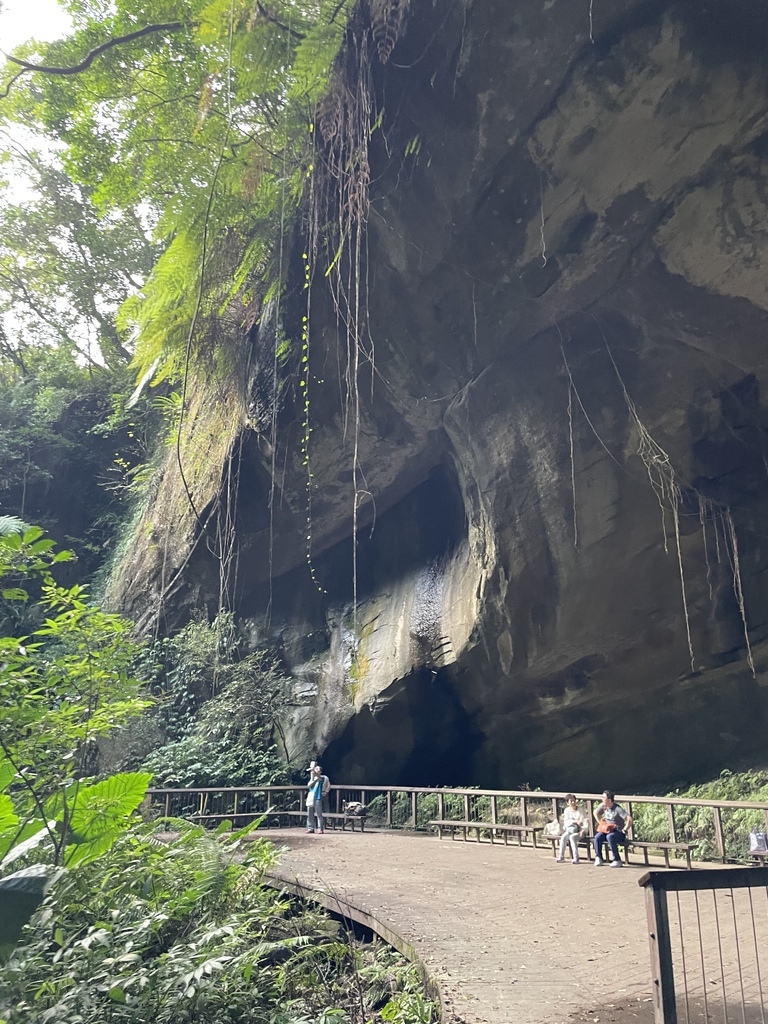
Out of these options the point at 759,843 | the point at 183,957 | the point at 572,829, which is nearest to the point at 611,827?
the point at 572,829

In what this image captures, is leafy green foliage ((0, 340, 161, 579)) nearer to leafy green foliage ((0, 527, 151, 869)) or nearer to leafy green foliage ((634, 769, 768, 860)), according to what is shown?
leafy green foliage ((0, 527, 151, 869))

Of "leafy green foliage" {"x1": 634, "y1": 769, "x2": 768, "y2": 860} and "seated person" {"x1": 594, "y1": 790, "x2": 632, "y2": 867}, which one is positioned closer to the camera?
"seated person" {"x1": 594, "y1": 790, "x2": 632, "y2": 867}

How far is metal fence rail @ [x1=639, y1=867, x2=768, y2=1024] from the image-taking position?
2898 millimetres

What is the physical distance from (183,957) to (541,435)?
25.1 feet

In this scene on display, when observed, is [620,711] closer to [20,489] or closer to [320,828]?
[320,828]

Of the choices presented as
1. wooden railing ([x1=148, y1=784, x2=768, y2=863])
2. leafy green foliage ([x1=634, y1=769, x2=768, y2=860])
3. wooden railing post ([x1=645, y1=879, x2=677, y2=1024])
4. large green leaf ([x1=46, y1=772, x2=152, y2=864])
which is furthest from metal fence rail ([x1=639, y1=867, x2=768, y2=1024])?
wooden railing ([x1=148, y1=784, x2=768, y2=863])

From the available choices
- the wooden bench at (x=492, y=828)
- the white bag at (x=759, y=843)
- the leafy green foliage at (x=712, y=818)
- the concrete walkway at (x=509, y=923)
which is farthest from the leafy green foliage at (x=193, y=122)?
the leafy green foliage at (x=712, y=818)

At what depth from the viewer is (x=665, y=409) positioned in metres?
9.02

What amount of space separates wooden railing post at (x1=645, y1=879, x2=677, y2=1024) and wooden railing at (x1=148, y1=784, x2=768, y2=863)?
22.1 feet

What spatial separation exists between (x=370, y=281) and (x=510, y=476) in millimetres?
3421

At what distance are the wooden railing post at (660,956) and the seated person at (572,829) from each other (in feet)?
17.7

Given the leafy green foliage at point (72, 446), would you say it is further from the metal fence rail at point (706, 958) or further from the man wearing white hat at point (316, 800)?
the metal fence rail at point (706, 958)

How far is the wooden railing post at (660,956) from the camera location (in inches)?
111

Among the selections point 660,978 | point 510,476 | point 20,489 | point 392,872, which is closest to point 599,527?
point 510,476
